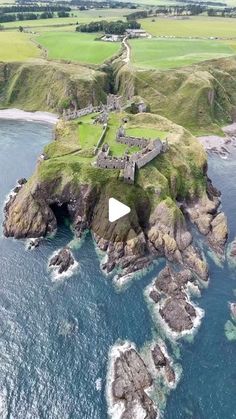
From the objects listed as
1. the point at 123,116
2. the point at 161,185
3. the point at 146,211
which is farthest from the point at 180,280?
the point at 123,116

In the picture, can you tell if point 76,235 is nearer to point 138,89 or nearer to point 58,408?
point 58,408

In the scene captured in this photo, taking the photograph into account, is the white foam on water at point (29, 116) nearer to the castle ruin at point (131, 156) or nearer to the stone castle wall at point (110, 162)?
the castle ruin at point (131, 156)

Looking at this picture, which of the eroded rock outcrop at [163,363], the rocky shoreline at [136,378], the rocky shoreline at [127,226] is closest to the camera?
the rocky shoreline at [136,378]

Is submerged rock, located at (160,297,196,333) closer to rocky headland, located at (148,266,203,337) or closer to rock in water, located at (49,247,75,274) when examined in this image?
rocky headland, located at (148,266,203,337)

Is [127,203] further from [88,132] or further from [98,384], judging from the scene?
[98,384]

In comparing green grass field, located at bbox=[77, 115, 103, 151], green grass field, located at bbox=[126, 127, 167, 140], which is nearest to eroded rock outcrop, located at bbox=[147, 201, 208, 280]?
green grass field, located at bbox=[77, 115, 103, 151]

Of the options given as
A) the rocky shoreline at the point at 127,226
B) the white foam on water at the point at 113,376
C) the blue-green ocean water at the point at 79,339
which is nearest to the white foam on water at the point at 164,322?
the blue-green ocean water at the point at 79,339
